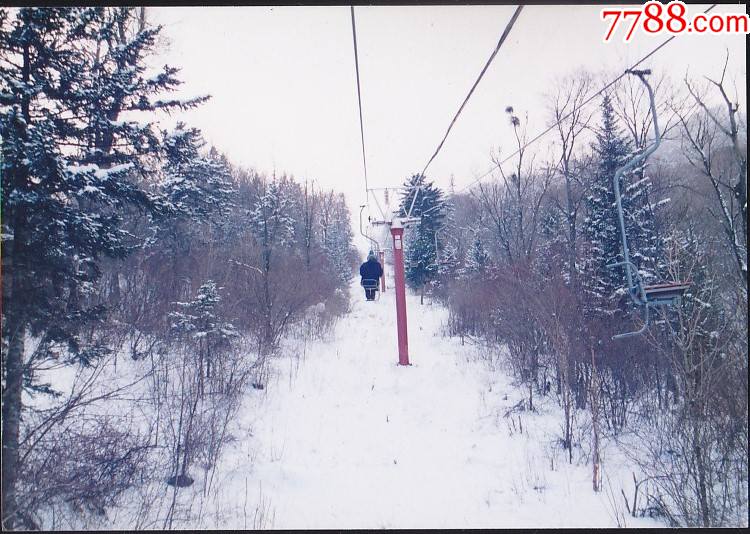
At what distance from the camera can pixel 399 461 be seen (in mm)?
5250

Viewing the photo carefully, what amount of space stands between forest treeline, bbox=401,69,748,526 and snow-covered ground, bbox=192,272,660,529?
578mm

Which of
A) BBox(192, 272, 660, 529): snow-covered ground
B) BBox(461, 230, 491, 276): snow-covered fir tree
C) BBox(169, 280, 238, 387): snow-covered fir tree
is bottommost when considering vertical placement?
BBox(192, 272, 660, 529): snow-covered ground

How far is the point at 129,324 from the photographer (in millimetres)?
7453

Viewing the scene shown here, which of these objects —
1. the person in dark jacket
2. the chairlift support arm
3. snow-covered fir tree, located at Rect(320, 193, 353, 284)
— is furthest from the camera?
snow-covered fir tree, located at Rect(320, 193, 353, 284)

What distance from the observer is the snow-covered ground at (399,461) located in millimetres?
4113

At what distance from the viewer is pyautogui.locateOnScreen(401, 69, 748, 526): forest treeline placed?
412 cm

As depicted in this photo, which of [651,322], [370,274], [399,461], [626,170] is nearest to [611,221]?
[651,322]

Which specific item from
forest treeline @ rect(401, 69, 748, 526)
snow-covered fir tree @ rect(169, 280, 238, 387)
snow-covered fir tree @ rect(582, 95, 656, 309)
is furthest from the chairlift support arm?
snow-covered fir tree @ rect(169, 280, 238, 387)

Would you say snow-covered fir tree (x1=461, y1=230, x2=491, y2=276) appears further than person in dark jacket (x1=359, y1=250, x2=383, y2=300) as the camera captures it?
Yes

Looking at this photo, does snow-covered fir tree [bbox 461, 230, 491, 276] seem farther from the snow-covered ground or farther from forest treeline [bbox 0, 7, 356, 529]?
forest treeline [bbox 0, 7, 356, 529]

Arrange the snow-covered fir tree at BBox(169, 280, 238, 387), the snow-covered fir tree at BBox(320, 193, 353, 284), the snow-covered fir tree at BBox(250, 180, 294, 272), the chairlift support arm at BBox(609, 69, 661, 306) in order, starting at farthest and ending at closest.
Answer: the snow-covered fir tree at BBox(320, 193, 353, 284) < the snow-covered fir tree at BBox(250, 180, 294, 272) < the snow-covered fir tree at BBox(169, 280, 238, 387) < the chairlift support arm at BBox(609, 69, 661, 306)

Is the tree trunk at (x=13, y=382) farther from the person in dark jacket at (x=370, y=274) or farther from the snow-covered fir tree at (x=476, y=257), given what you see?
the snow-covered fir tree at (x=476, y=257)

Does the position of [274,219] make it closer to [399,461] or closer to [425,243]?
[425,243]

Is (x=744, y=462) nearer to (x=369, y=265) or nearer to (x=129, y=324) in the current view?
(x=369, y=265)
